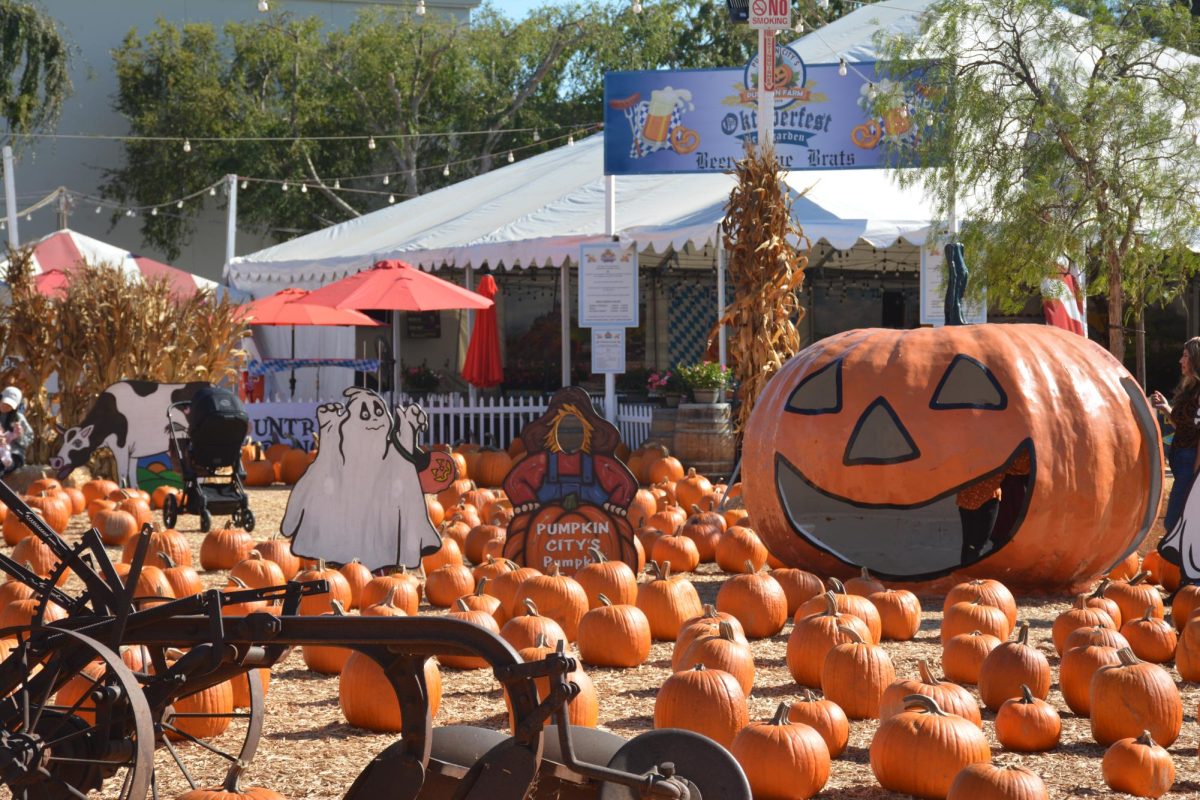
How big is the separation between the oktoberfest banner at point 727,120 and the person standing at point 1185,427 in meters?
8.01

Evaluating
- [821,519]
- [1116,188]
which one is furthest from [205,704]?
[1116,188]

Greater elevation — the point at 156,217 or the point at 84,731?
the point at 156,217

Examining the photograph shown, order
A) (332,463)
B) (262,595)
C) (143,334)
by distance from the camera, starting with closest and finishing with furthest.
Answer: (262,595) < (332,463) < (143,334)

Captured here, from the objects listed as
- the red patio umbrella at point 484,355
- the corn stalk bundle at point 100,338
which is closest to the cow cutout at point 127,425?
the corn stalk bundle at point 100,338

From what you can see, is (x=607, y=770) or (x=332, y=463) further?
(x=332, y=463)

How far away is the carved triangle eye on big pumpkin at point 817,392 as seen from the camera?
23.9 ft

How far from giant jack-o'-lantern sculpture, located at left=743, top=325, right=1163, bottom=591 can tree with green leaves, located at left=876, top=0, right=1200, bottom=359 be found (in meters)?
3.79

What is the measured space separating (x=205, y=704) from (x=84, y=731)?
2.10 metres

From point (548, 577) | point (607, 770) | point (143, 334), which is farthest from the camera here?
point (143, 334)

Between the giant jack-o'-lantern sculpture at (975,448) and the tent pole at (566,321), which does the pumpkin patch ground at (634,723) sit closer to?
the giant jack-o'-lantern sculpture at (975,448)

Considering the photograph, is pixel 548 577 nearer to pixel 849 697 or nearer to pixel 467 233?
pixel 849 697

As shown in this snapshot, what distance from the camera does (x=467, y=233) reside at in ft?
63.2

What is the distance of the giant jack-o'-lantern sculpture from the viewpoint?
681 centimetres

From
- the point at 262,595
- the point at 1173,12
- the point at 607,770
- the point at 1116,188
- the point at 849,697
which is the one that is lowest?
the point at 849,697
